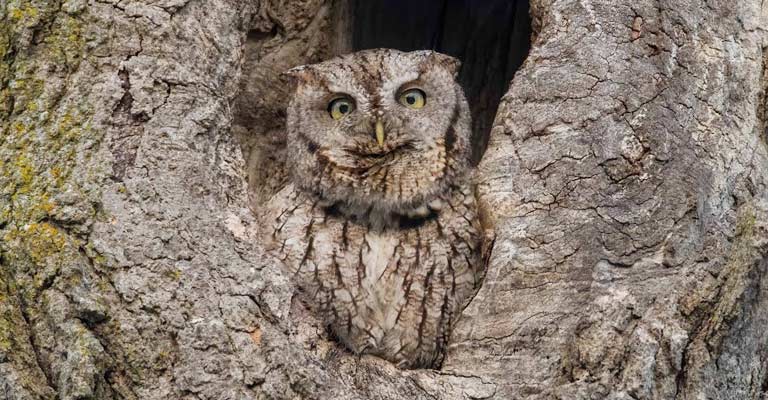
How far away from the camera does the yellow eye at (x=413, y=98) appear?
3.19 meters

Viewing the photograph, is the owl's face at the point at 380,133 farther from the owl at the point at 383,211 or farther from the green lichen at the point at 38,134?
the green lichen at the point at 38,134

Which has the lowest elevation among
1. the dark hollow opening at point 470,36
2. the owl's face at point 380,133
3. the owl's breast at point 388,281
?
the owl's breast at point 388,281

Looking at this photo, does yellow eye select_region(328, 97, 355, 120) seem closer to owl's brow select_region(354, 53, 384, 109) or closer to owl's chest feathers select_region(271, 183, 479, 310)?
owl's brow select_region(354, 53, 384, 109)

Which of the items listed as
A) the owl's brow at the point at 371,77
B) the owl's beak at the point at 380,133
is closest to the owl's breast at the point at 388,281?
the owl's beak at the point at 380,133

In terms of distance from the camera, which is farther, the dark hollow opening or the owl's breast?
the dark hollow opening

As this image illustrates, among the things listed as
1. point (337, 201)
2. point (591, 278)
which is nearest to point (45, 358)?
point (337, 201)

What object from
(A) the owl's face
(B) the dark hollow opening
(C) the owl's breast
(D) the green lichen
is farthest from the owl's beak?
(B) the dark hollow opening

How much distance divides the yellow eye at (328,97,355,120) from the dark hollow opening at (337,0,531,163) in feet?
2.55

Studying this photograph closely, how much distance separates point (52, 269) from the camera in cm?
250

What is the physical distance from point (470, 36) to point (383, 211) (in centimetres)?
114

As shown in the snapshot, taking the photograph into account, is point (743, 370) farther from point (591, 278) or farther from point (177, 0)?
point (177, 0)

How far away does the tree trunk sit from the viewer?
8.20 feet

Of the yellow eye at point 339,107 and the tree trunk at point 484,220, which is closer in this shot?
the tree trunk at point 484,220

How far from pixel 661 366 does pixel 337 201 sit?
1.11 m
